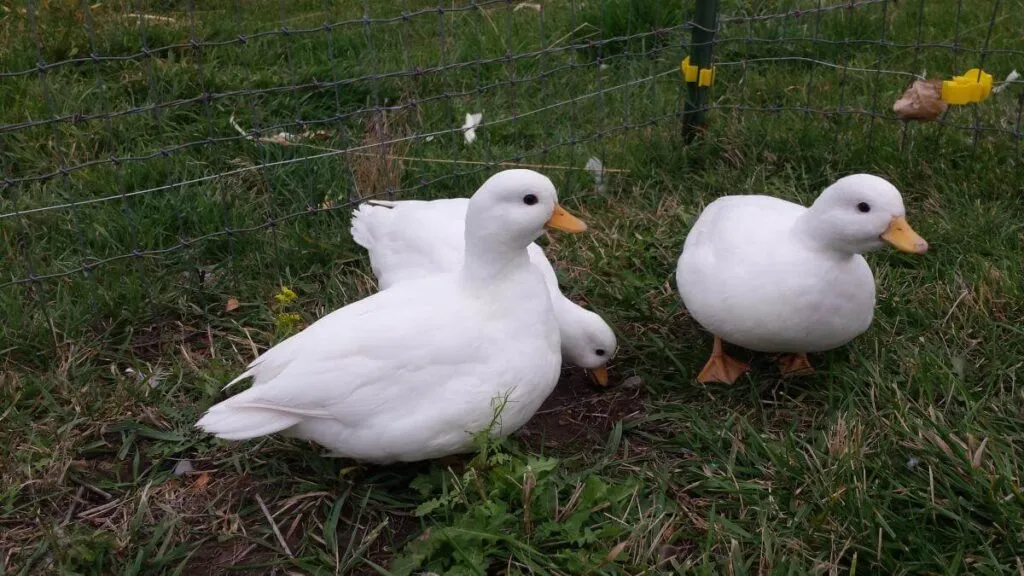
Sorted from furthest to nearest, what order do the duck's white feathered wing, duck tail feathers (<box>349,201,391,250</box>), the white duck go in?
duck tail feathers (<box>349,201,391,250</box>) < the duck's white feathered wing < the white duck

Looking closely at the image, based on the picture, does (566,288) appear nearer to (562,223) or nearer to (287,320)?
(562,223)

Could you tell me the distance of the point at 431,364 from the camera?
8.41 feet

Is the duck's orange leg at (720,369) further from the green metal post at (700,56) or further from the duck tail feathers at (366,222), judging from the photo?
the green metal post at (700,56)

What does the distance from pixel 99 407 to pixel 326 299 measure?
2.89 feet

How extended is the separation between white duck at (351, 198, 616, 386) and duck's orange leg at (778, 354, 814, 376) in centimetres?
56

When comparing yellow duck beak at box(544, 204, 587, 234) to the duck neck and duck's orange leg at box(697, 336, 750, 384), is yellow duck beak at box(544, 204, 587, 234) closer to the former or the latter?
the duck neck

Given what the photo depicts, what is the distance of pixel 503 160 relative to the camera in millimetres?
4281

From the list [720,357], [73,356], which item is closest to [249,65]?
[73,356]

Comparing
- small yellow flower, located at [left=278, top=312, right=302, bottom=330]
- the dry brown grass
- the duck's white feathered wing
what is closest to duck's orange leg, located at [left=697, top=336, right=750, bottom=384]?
the duck's white feathered wing

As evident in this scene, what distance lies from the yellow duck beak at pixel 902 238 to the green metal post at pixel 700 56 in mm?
1752

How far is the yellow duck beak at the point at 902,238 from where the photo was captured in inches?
105

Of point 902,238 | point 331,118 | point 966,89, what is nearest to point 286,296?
point 331,118

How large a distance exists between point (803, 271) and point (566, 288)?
1079 mm

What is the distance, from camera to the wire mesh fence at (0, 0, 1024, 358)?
3635mm
